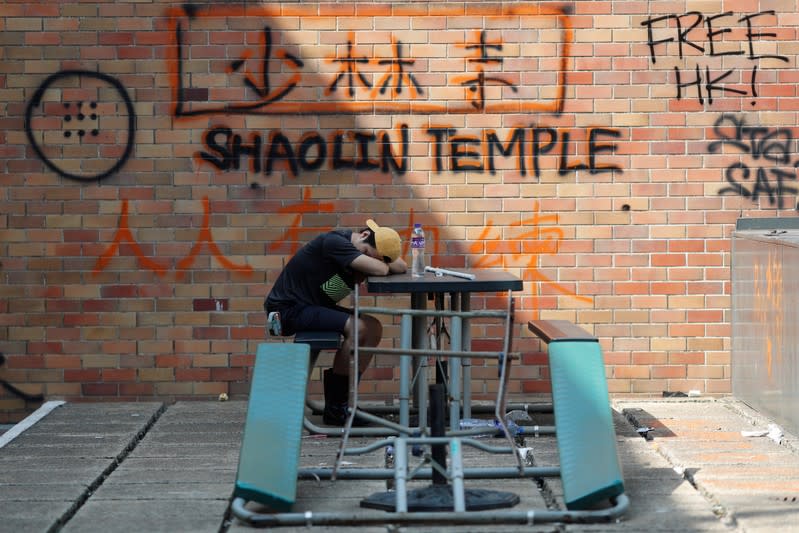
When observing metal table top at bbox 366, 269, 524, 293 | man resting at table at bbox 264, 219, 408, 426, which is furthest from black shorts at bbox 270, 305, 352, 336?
metal table top at bbox 366, 269, 524, 293

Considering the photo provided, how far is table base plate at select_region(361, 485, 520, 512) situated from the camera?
5.59 metres

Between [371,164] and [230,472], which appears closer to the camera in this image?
[230,472]

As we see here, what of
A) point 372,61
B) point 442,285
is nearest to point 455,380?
point 442,285

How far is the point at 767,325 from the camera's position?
803 centimetres

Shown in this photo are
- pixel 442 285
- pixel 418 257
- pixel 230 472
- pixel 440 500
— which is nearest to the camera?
pixel 440 500

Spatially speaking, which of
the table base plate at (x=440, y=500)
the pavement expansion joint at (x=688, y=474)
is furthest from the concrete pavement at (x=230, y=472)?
the table base plate at (x=440, y=500)

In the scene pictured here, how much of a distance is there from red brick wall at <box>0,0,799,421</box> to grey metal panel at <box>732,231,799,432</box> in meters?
0.18

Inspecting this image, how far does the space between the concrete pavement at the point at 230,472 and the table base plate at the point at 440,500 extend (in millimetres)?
112

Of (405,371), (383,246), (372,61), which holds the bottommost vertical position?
(405,371)

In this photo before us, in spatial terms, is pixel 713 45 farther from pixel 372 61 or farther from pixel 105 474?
pixel 105 474

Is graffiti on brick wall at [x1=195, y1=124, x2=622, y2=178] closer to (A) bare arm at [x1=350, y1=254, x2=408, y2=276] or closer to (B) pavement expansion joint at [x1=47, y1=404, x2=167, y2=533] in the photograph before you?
(A) bare arm at [x1=350, y1=254, x2=408, y2=276]

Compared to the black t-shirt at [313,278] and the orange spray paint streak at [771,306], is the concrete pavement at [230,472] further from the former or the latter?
the black t-shirt at [313,278]

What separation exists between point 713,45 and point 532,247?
1770 millimetres

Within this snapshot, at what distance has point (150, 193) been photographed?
28.5 ft
